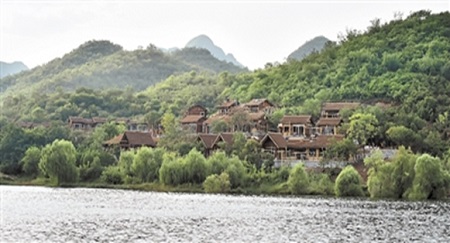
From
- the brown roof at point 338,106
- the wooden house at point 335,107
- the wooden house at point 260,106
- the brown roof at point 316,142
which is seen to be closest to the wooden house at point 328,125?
the wooden house at point 335,107

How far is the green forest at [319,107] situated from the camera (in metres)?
68.0

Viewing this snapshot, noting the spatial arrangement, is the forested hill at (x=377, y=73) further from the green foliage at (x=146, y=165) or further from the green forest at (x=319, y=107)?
the green foliage at (x=146, y=165)

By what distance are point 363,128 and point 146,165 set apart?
24830mm

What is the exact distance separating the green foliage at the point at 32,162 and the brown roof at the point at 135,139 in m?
11.9

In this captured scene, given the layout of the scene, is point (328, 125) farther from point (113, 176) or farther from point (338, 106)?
point (113, 176)

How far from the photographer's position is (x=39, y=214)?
4259 centimetres

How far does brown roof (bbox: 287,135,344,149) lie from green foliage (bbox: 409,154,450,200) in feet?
66.7

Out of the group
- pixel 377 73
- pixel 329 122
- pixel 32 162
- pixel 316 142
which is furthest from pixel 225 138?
pixel 377 73

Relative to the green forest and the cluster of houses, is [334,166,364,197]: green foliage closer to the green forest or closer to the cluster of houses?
the green forest

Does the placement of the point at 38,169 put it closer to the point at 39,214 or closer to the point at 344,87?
the point at 39,214

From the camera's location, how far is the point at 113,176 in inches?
3093

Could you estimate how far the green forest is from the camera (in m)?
68.0

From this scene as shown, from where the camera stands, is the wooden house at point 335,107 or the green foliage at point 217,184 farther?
the wooden house at point 335,107

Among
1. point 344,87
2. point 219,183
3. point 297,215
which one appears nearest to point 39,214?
point 297,215
